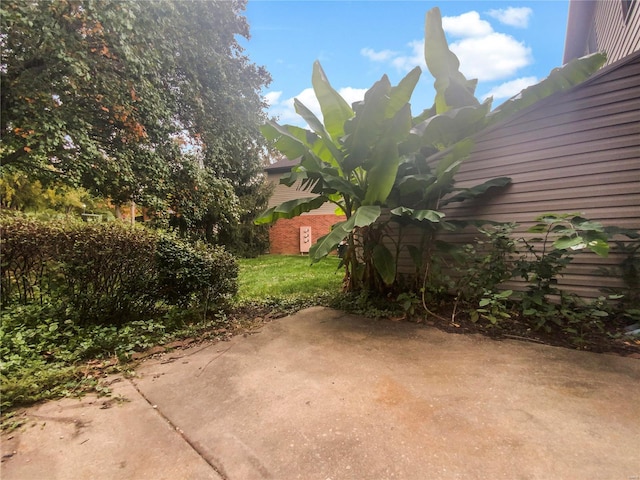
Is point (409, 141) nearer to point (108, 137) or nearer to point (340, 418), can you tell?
point (340, 418)

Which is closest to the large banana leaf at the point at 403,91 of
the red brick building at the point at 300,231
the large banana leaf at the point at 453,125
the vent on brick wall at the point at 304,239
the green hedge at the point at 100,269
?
the large banana leaf at the point at 453,125

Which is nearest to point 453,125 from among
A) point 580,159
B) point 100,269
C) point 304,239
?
point 580,159

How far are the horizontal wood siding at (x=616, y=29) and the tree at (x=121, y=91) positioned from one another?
284 inches

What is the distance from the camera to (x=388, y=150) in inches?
131

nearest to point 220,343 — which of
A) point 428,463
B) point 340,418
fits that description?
point 340,418

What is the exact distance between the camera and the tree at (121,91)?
4.20 metres

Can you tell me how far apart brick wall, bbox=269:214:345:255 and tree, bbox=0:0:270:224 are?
6.25 metres

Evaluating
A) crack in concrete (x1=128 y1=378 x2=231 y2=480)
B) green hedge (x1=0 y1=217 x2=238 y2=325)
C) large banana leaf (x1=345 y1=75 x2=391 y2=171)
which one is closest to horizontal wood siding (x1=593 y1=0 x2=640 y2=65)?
large banana leaf (x1=345 y1=75 x2=391 y2=171)

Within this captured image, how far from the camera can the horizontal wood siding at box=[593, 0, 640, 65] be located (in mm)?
4137

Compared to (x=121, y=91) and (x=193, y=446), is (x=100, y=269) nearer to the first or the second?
(x=193, y=446)

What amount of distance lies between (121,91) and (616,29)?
28.1ft

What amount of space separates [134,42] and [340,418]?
6.24 metres

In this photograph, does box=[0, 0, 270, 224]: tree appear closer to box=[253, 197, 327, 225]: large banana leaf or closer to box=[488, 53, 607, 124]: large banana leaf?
box=[253, 197, 327, 225]: large banana leaf

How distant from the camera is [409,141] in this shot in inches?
144
